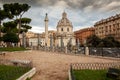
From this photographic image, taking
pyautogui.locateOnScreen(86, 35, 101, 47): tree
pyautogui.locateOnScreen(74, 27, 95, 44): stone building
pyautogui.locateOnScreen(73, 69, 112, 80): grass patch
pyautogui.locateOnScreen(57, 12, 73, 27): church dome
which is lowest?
pyautogui.locateOnScreen(73, 69, 112, 80): grass patch

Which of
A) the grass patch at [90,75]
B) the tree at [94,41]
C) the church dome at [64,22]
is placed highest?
the church dome at [64,22]

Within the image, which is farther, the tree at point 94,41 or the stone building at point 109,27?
the stone building at point 109,27

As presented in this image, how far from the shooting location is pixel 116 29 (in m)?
73.0

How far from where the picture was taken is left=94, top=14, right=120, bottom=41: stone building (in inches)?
2837

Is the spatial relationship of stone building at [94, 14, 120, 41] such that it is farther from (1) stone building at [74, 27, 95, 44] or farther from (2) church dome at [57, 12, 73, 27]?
(2) church dome at [57, 12, 73, 27]

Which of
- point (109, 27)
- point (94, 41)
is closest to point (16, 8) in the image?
point (94, 41)

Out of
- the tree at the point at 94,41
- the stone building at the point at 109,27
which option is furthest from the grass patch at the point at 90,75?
the stone building at the point at 109,27

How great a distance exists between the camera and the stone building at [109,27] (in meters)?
72.1

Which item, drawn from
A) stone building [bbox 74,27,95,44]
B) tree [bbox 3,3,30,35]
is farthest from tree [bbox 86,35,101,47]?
stone building [bbox 74,27,95,44]

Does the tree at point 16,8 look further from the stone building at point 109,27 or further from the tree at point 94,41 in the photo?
the stone building at point 109,27

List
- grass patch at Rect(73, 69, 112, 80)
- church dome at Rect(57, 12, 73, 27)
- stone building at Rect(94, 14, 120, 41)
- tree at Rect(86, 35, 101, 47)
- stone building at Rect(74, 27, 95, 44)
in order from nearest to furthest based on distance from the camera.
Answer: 1. grass patch at Rect(73, 69, 112, 80)
2. tree at Rect(86, 35, 101, 47)
3. stone building at Rect(94, 14, 120, 41)
4. church dome at Rect(57, 12, 73, 27)
5. stone building at Rect(74, 27, 95, 44)

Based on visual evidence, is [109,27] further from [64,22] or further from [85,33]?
[85,33]

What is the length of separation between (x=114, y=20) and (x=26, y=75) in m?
65.4

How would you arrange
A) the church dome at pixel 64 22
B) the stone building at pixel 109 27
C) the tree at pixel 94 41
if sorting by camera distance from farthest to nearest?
the church dome at pixel 64 22, the stone building at pixel 109 27, the tree at pixel 94 41
